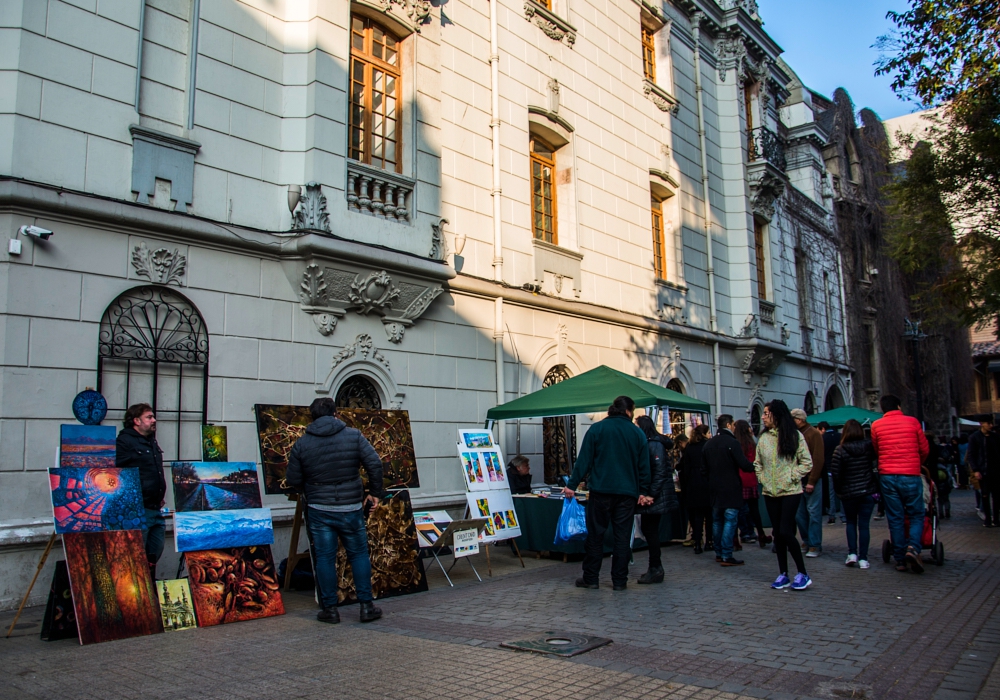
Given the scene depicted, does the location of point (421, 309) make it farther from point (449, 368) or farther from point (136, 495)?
point (136, 495)

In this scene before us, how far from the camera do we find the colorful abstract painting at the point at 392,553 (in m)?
7.82

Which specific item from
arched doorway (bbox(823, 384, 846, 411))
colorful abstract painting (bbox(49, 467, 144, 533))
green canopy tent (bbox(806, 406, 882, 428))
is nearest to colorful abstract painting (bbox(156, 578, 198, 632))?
colorful abstract painting (bbox(49, 467, 144, 533))

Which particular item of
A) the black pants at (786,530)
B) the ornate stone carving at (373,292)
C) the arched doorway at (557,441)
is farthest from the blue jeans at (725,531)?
the ornate stone carving at (373,292)

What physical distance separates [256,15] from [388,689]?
855 cm

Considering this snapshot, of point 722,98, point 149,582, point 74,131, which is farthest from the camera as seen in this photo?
point 722,98

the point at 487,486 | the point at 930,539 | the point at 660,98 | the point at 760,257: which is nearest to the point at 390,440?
the point at 487,486

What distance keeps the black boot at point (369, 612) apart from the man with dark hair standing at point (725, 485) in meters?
4.81

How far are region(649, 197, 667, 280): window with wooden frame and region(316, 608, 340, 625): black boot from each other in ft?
42.3

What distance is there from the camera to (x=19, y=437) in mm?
7375

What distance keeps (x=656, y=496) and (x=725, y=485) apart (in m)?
1.03

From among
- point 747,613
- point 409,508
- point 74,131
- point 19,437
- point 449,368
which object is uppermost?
point 74,131

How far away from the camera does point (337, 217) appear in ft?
32.9

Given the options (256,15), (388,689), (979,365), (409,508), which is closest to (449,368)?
(409,508)

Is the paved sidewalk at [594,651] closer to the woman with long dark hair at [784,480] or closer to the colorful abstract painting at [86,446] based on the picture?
the woman with long dark hair at [784,480]
